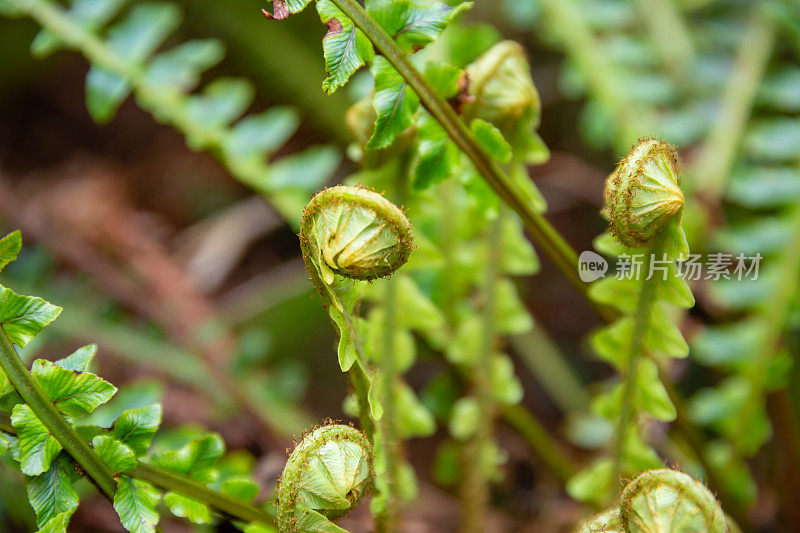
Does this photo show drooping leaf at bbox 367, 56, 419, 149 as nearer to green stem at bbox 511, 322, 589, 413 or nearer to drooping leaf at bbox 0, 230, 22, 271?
drooping leaf at bbox 0, 230, 22, 271

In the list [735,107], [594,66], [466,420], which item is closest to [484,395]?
[466,420]

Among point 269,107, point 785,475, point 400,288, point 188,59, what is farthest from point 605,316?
point 269,107

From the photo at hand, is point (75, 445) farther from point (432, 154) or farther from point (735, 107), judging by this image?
point (735, 107)

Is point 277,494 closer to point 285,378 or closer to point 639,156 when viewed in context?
point 639,156

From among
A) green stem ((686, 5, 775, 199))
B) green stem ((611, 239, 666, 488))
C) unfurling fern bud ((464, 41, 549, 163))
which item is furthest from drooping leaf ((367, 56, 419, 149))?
green stem ((686, 5, 775, 199))

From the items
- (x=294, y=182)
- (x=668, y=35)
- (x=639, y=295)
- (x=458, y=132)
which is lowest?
(x=668, y=35)

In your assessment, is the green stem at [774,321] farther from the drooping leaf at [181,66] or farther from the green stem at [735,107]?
the drooping leaf at [181,66]

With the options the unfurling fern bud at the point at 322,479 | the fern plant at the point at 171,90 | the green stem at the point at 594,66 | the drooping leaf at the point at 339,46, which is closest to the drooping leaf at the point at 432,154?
the drooping leaf at the point at 339,46
